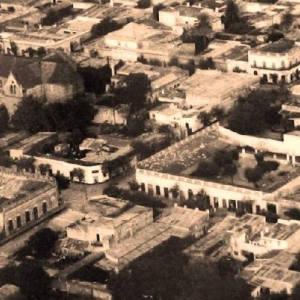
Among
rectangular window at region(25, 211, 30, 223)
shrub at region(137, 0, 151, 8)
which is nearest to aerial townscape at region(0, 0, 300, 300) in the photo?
rectangular window at region(25, 211, 30, 223)

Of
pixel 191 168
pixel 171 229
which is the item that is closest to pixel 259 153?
pixel 191 168

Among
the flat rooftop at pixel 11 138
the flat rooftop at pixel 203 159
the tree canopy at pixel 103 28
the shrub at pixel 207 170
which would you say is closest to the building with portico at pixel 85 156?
the flat rooftop at pixel 11 138

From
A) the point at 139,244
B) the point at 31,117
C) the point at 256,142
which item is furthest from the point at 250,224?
the point at 31,117

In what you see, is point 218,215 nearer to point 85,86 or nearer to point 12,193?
point 12,193

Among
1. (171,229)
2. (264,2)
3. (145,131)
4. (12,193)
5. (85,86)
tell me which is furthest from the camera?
(264,2)

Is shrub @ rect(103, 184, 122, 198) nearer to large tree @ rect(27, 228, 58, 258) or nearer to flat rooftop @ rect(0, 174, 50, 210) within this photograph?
flat rooftop @ rect(0, 174, 50, 210)

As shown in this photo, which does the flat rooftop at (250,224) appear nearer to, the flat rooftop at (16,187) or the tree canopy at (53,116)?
the flat rooftop at (16,187)
